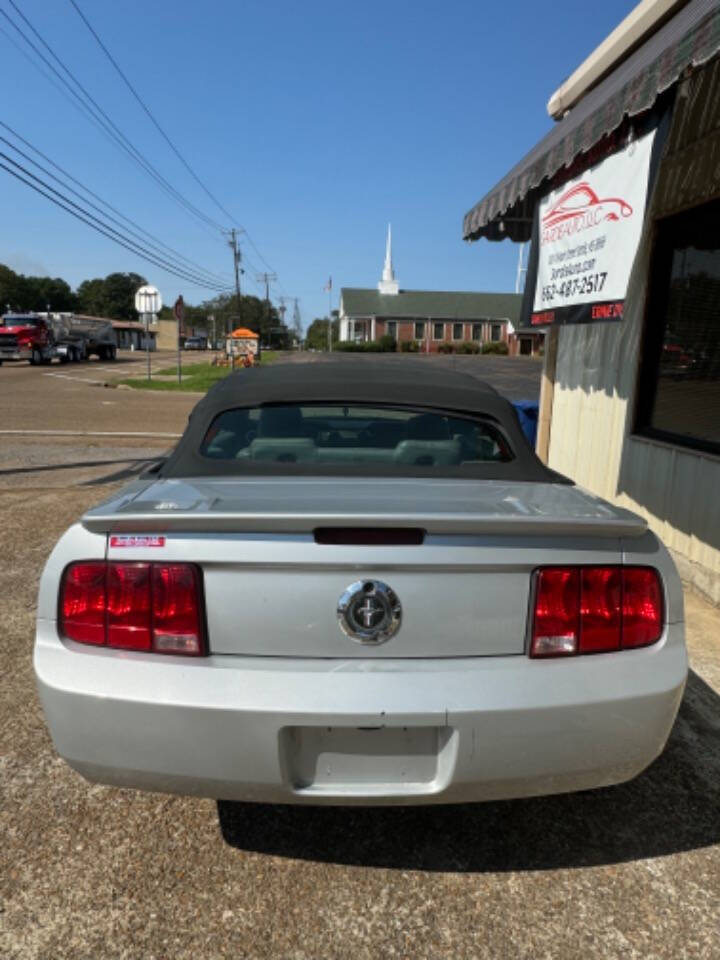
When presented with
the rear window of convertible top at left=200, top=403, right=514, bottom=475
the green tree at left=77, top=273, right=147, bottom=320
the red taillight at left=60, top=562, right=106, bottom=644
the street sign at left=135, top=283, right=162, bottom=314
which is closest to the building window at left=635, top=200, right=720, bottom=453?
the rear window of convertible top at left=200, top=403, right=514, bottom=475

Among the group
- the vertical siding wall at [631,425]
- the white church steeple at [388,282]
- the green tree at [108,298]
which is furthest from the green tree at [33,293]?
the vertical siding wall at [631,425]

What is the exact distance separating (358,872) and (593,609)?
1.11m

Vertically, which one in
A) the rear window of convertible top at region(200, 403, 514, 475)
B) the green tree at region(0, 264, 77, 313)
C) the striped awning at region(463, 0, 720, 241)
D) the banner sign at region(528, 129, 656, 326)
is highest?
the green tree at region(0, 264, 77, 313)

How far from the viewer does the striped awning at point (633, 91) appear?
3.00 m

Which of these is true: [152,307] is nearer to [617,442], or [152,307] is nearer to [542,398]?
[542,398]

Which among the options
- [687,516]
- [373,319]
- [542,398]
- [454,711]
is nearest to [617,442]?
[687,516]

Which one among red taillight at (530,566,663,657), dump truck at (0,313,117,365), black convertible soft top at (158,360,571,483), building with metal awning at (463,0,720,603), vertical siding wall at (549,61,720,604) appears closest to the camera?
red taillight at (530,566,663,657)

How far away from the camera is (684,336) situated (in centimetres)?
502

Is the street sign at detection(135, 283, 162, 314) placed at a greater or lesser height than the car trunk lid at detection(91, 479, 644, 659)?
greater

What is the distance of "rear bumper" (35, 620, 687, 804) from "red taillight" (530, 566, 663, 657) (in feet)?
0.16

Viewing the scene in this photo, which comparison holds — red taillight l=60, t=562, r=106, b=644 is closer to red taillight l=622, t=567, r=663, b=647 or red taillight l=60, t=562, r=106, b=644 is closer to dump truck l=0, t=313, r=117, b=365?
red taillight l=622, t=567, r=663, b=647

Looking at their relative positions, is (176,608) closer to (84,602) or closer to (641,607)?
(84,602)

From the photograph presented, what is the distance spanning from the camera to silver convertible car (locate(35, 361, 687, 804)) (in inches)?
68.2

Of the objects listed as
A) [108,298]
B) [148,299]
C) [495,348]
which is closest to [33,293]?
[108,298]
